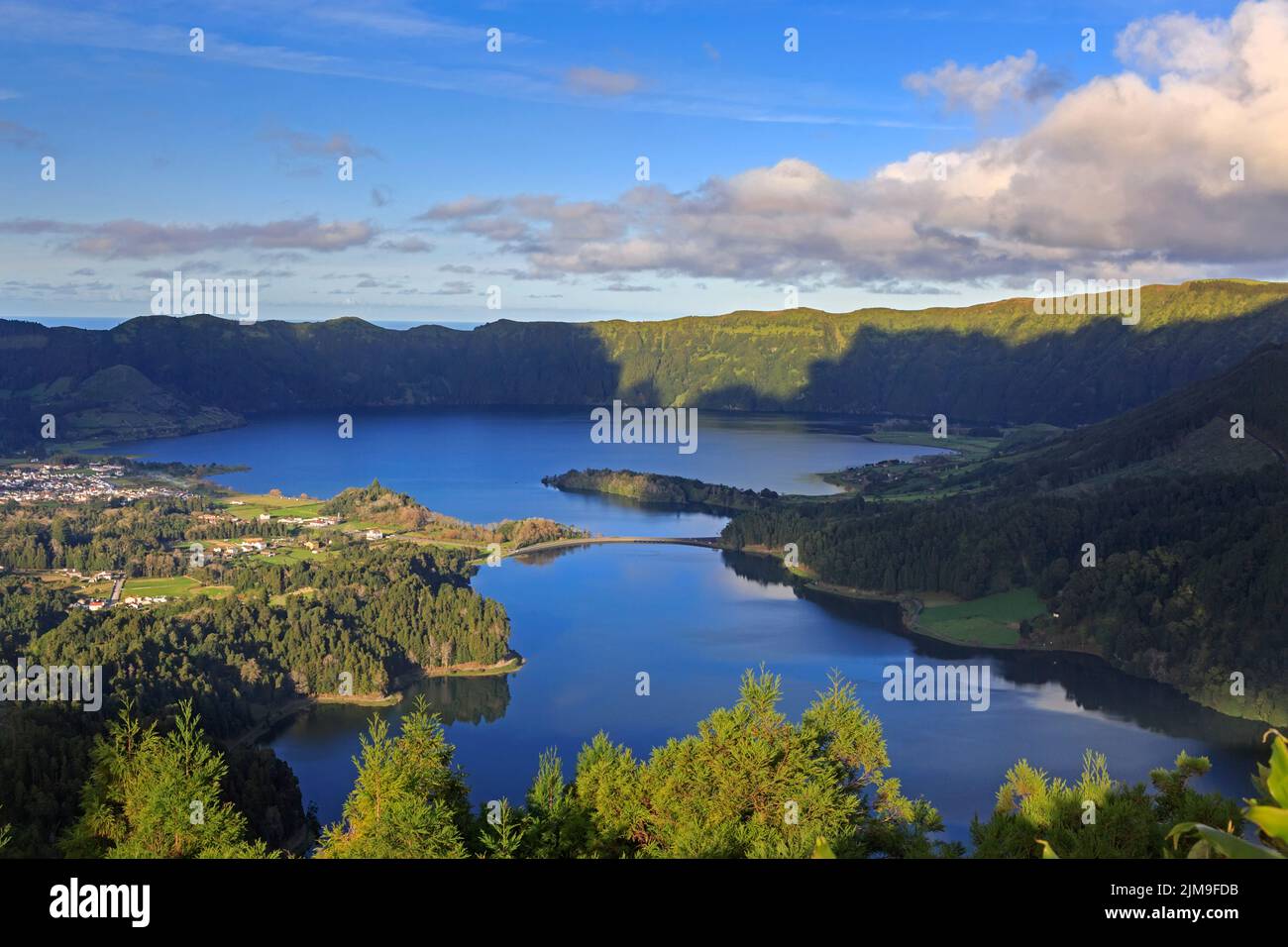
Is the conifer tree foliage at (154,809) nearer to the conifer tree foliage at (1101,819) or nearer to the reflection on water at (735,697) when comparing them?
the conifer tree foliage at (1101,819)

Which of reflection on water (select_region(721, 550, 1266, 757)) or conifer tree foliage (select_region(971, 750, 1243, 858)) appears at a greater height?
conifer tree foliage (select_region(971, 750, 1243, 858))

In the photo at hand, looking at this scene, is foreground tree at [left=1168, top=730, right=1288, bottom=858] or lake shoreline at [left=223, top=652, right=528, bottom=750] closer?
foreground tree at [left=1168, top=730, right=1288, bottom=858]

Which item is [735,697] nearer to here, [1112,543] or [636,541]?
[1112,543]

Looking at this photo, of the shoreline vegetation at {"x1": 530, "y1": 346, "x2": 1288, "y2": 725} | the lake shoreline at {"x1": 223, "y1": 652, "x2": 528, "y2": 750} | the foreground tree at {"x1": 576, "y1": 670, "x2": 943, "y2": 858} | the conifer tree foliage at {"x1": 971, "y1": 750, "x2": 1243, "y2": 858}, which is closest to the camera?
the conifer tree foliage at {"x1": 971, "y1": 750, "x2": 1243, "y2": 858}

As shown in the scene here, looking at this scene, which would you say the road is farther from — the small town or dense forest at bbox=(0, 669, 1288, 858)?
dense forest at bbox=(0, 669, 1288, 858)

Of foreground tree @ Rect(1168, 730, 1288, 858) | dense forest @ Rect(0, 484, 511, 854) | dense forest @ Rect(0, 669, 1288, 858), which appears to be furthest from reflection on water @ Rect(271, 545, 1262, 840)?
foreground tree @ Rect(1168, 730, 1288, 858)
